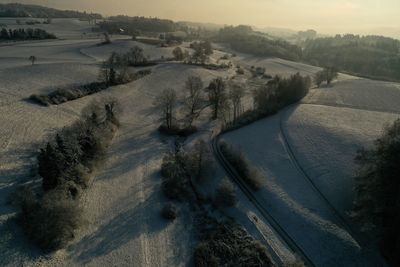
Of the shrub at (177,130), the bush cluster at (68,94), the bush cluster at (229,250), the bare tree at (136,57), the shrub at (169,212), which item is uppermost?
the bare tree at (136,57)

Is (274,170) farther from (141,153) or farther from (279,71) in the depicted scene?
(279,71)

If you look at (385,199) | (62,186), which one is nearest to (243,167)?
(385,199)

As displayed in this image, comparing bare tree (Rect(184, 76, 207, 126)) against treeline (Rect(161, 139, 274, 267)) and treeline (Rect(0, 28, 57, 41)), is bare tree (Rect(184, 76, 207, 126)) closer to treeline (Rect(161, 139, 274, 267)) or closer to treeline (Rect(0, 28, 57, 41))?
treeline (Rect(161, 139, 274, 267))

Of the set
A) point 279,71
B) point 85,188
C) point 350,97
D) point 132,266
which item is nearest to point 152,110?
point 85,188

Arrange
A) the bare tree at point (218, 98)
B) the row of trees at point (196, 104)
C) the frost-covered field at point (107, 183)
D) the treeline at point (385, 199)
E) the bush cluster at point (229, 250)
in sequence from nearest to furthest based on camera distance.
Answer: the frost-covered field at point (107, 183) → the treeline at point (385, 199) → the bush cluster at point (229, 250) → the row of trees at point (196, 104) → the bare tree at point (218, 98)

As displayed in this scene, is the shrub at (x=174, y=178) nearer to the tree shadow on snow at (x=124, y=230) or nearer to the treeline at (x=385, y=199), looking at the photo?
the tree shadow on snow at (x=124, y=230)

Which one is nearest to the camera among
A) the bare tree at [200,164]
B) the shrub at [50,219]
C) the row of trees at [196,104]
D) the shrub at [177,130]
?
the shrub at [50,219]

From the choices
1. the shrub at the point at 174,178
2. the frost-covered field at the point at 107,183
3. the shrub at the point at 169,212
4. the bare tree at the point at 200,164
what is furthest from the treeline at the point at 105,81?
the shrub at the point at 169,212
